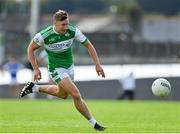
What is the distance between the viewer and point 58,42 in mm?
16844

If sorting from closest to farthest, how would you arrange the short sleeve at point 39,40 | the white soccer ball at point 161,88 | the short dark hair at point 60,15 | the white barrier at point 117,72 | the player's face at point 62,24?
the short dark hair at point 60,15
the player's face at point 62,24
the short sleeve at point 39,40
the white soccer ball at point 161,88
the white barrier at point 117,72

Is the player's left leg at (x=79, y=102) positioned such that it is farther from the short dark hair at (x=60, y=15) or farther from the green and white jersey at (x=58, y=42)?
the short dark hair at (x=60, y=15)

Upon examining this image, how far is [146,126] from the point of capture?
1811cm

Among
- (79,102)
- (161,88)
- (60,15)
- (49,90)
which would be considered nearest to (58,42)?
(60,15)

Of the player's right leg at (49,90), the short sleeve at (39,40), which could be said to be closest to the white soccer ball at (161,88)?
the player's right leg at (49,90)

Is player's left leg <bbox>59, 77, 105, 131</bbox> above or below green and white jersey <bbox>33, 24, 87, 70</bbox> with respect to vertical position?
below

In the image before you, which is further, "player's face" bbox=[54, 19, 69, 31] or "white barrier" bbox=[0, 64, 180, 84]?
"white barrier" bbox=[0, 64, 180, 84]

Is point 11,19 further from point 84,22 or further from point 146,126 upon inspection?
point 146,126

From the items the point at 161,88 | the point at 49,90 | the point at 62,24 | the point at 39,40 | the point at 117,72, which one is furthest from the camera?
the point at 117,72

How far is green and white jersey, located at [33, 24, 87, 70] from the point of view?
16781 millimetres

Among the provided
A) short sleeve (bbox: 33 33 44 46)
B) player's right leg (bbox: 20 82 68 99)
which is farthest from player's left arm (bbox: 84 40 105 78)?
player's right leg (bbox: 20 82 68 99)

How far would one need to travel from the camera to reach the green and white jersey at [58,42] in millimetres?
16781

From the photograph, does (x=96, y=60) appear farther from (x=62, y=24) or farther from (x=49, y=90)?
(x=49, y=90)

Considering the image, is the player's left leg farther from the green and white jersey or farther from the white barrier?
the white barrier
